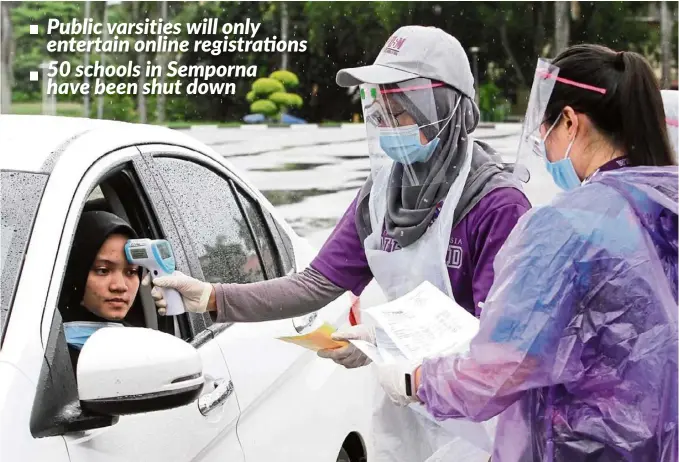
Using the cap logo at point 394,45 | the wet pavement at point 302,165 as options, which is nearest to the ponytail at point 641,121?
the cap logo at point 394,45

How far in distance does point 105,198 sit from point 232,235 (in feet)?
1.69

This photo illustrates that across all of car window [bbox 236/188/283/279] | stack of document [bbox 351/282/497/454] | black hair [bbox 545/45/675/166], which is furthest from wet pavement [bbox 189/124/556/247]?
black hair [bbox 545/45/675/166]

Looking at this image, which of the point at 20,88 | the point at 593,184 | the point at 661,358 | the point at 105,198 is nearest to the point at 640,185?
the point at 593,184

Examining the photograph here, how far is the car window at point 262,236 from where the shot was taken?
132 inches

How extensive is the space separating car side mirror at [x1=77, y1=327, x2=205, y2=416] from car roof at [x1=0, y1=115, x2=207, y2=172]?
0.52 metres

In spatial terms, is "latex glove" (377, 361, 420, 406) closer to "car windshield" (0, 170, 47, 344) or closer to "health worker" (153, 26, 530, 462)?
"health worker" (153, 26, 530, 462)

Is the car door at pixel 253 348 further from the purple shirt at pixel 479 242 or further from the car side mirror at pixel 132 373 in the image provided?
the car side mirror at pixel 132 373

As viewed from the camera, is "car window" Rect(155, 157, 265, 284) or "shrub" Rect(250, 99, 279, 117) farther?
"shrub" Rect(250, 99, 279, 117)

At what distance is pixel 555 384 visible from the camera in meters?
1.94

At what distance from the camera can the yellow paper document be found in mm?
2451

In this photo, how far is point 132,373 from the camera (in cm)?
187

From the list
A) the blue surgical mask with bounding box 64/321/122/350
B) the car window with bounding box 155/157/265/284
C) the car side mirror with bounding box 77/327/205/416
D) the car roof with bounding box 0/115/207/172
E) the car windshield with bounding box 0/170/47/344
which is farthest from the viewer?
the car window with bounding box 155/157/265/284

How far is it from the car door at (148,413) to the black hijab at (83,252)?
0.12m

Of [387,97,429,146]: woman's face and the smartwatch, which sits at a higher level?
[387,97,429,146]: woman's face
